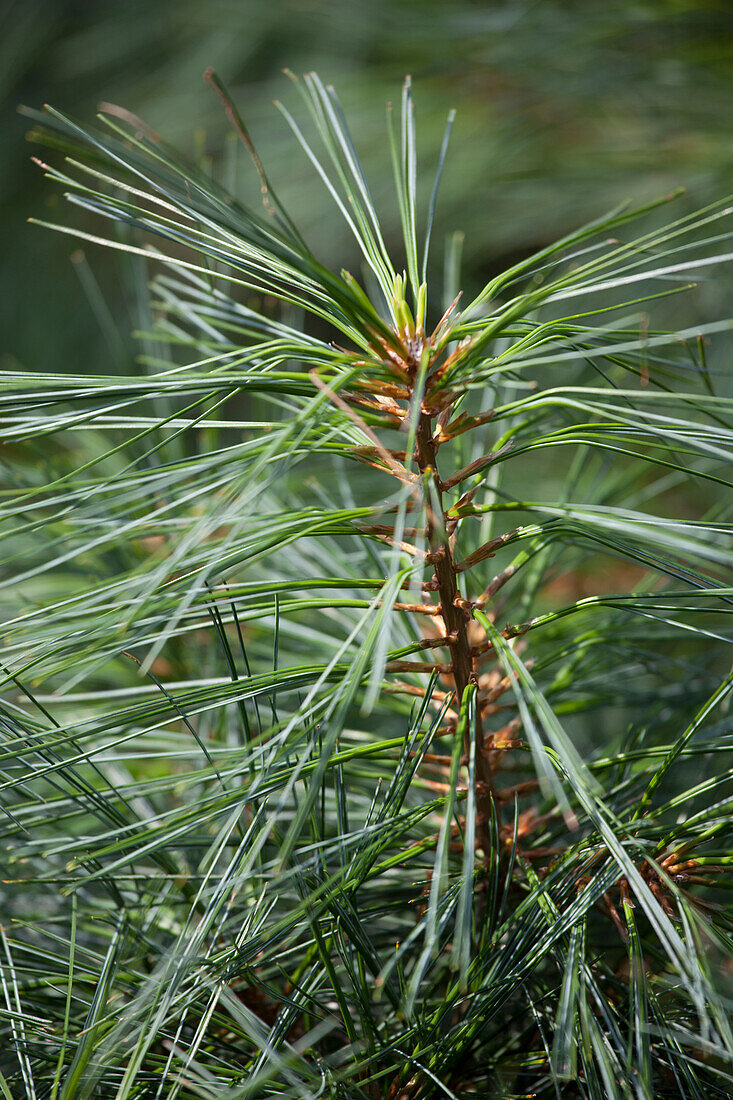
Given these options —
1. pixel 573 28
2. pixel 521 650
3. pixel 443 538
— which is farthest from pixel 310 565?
pixel 573 28

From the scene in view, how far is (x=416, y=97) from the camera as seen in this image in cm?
83

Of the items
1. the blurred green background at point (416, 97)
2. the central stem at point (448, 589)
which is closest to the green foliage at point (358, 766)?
the central stem at point (448, 589)

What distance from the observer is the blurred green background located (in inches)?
26.6

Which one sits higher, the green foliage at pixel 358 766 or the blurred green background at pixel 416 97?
the blurred green background at pixel 416 97

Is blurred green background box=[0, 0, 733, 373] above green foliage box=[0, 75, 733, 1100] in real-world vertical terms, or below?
above

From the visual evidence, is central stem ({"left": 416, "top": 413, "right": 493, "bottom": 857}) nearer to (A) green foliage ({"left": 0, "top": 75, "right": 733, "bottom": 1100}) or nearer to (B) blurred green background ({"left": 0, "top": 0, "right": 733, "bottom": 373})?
(A) green foliage ({"left": 0, "top": 75, "right": 733, "bottom": 1100})

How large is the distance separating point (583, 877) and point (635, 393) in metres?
0.17

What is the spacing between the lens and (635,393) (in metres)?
0.23

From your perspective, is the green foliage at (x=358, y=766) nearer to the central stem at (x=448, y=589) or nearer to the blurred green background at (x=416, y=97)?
the central stem at (x=448, y=589)

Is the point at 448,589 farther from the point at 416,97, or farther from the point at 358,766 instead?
the point at 416,97

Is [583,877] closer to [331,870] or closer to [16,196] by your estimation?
[331,870]

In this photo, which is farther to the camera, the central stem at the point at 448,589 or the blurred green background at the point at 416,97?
the blurred green background at the point at 416,97

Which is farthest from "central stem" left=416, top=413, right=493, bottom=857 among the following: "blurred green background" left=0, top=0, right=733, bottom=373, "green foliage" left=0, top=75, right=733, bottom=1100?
"blurred green background" left=0, top=0, right=733, bottom=373

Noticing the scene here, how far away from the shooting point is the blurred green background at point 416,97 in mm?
677
